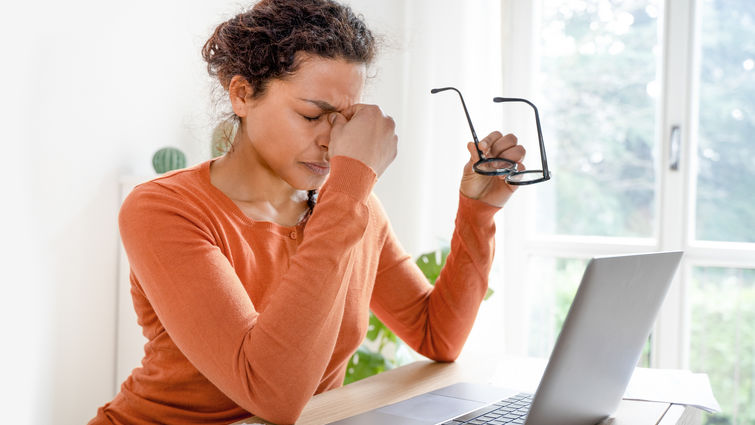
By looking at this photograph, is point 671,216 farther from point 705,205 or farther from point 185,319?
point 185,319

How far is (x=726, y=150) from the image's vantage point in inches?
108

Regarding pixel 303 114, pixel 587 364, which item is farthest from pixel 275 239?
pixel 587 364

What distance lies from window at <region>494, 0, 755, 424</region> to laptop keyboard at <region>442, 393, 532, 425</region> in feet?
6.21

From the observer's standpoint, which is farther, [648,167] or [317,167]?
[648,167]

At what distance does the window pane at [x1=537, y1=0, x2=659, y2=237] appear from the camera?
2889 mm

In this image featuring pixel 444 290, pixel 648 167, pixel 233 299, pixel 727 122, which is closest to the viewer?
pixel 233 299

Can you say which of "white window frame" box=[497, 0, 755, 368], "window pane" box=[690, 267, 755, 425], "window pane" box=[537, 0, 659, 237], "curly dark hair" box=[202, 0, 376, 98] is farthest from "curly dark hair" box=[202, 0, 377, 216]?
"window pane" box=[690, 267, 755, 425]

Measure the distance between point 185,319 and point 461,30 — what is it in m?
2.16

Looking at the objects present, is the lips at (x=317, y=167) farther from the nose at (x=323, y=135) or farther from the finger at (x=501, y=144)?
the finger at (x=501, y=144)

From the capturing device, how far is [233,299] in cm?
97

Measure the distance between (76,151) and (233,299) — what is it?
1.20 m

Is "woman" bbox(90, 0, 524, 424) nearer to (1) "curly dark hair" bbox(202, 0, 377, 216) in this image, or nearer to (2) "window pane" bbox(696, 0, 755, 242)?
(1) "curly dark hair" bbox(202, 0, 377, 216)

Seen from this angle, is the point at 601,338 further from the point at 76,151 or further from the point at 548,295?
the point at 548,295

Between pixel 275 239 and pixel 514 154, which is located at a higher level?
pixel 514 154
